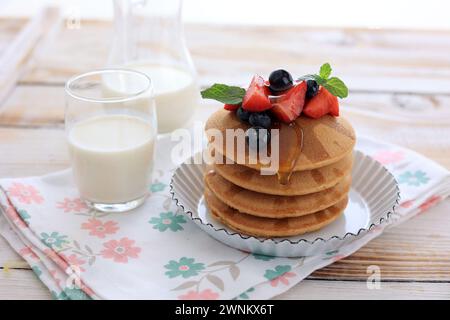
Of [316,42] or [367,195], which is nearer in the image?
[367,195]

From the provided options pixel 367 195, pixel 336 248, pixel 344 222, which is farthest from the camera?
pixel 367 195

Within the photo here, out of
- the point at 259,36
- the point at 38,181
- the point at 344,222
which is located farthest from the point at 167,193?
the point at 259,36

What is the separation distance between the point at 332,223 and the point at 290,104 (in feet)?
1.13

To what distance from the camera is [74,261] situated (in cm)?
150

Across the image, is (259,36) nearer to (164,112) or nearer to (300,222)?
(164,112)

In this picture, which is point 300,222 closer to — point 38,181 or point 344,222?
point 344,222

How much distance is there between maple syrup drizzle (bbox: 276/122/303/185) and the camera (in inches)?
58.4

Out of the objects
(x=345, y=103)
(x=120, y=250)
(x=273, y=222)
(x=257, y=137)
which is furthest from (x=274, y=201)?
(x=345, y=103)

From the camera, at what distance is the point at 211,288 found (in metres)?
1.42

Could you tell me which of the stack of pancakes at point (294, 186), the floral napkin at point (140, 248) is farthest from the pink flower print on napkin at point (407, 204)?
the stack of pancakes at point (294, 186)
